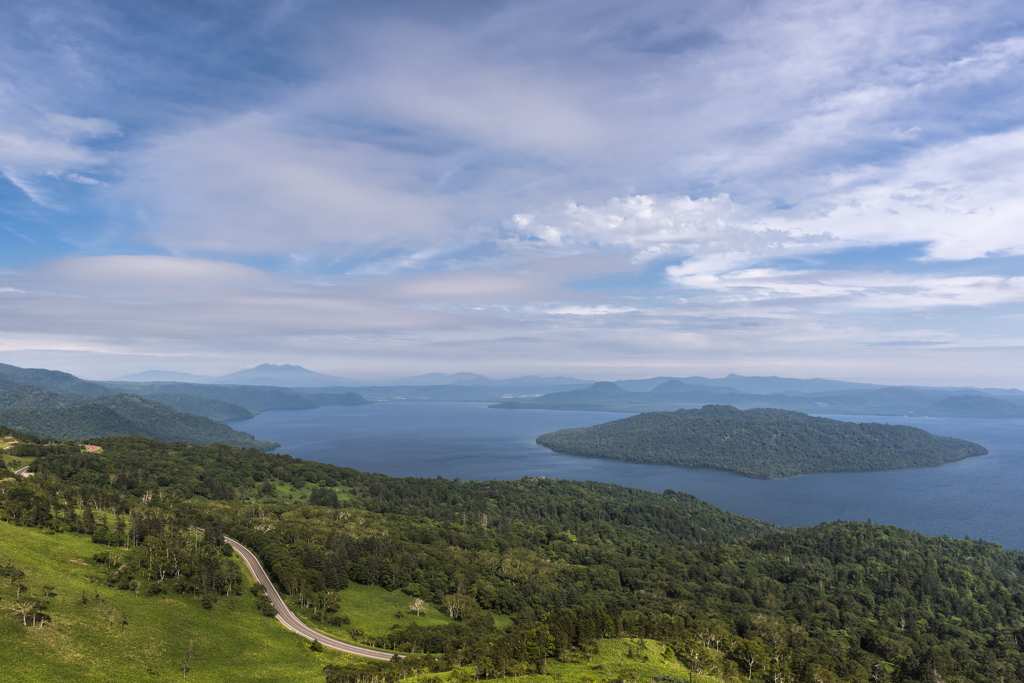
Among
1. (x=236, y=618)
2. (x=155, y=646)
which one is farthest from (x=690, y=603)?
(x=155, y=646)

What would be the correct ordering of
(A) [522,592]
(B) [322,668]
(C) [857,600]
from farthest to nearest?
1. (C) [857,600]
2. (A) [522,592]
3. (B) [322,668]

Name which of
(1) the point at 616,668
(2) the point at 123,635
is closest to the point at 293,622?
(2) the point at 123,635

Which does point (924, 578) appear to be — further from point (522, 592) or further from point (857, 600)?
point (522, 592)

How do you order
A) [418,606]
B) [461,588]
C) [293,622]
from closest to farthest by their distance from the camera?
[293,622], [418,606], [461,588]

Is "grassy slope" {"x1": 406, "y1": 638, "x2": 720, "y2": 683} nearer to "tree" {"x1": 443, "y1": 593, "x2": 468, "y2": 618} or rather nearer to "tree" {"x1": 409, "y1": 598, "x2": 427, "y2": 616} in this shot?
"tree" {"x1": 443, "y1": 593, "x2": 468, "y2": 618}

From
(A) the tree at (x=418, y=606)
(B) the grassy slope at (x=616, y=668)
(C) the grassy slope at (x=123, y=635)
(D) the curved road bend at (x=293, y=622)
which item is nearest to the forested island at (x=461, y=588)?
(C) the grassy slope at (x=123, y=635)

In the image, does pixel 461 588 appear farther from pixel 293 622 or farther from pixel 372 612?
pixel 293 622
